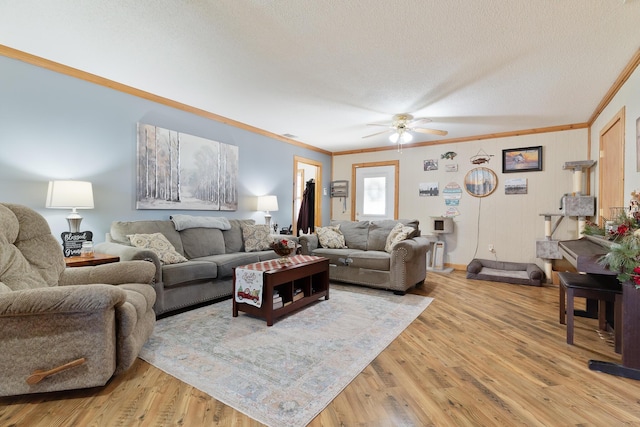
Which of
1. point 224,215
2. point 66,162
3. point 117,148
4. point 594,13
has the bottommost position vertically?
point 224,215

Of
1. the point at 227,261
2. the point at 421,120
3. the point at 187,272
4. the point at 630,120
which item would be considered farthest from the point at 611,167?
the point at 187,272

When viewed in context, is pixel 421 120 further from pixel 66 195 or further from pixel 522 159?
pixel 66 195

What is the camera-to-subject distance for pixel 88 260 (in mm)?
2504

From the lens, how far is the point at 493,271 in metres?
4.89

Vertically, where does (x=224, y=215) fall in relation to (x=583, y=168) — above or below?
below

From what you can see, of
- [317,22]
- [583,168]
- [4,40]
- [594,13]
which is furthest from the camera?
[583,168]

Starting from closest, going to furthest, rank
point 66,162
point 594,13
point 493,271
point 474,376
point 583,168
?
point 474,376
point 594,13
point 66,162
point 583,168
point 493,271

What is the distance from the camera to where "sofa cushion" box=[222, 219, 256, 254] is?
407 centimetres

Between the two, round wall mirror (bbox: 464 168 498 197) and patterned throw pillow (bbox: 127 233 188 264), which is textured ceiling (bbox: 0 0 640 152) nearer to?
round wall mirror (bbox: 464 168 498 197)

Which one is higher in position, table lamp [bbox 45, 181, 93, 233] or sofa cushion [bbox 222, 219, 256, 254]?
table lamp [bbox 45, 181, 93, 233]

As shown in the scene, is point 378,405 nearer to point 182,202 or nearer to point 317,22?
point 317,22

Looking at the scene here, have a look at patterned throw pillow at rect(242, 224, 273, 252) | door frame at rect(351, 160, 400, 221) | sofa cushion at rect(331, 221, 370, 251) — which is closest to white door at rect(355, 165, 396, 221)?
door frame at rect(351, 160, 400, 221)

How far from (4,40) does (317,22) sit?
258 centimetres

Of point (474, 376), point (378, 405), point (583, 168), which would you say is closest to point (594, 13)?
point (474, 376)
